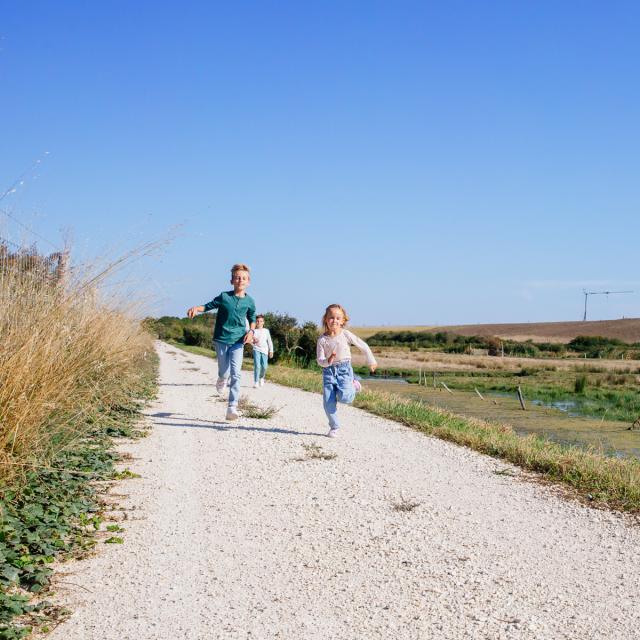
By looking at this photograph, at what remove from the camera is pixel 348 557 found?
4.63m

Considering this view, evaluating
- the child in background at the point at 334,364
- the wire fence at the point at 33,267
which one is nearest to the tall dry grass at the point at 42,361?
the wire fence at the point at 33,267

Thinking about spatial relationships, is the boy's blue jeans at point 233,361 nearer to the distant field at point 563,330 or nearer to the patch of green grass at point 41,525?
the patch of green grass at point 41,525

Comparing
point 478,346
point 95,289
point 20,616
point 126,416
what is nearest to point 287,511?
point 20,616

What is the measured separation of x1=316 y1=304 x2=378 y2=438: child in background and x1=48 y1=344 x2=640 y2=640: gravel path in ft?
4.96

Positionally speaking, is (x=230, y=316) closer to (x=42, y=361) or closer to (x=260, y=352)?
(x=42, y=361)

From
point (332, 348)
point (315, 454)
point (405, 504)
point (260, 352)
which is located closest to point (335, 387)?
point (332, 348)

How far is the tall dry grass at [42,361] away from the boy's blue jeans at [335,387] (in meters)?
2.77

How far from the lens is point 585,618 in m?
3.74

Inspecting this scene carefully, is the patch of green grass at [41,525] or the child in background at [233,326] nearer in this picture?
the patch of green grass at [41,525]

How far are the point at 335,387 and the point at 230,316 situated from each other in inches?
77.7

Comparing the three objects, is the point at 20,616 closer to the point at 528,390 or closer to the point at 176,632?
the point at 176,632

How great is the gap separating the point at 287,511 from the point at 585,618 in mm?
2517

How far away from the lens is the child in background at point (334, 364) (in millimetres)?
9312

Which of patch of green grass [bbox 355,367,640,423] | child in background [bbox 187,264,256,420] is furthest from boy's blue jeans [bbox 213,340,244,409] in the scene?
patch of green grass [bbox 355,367,640,423]
